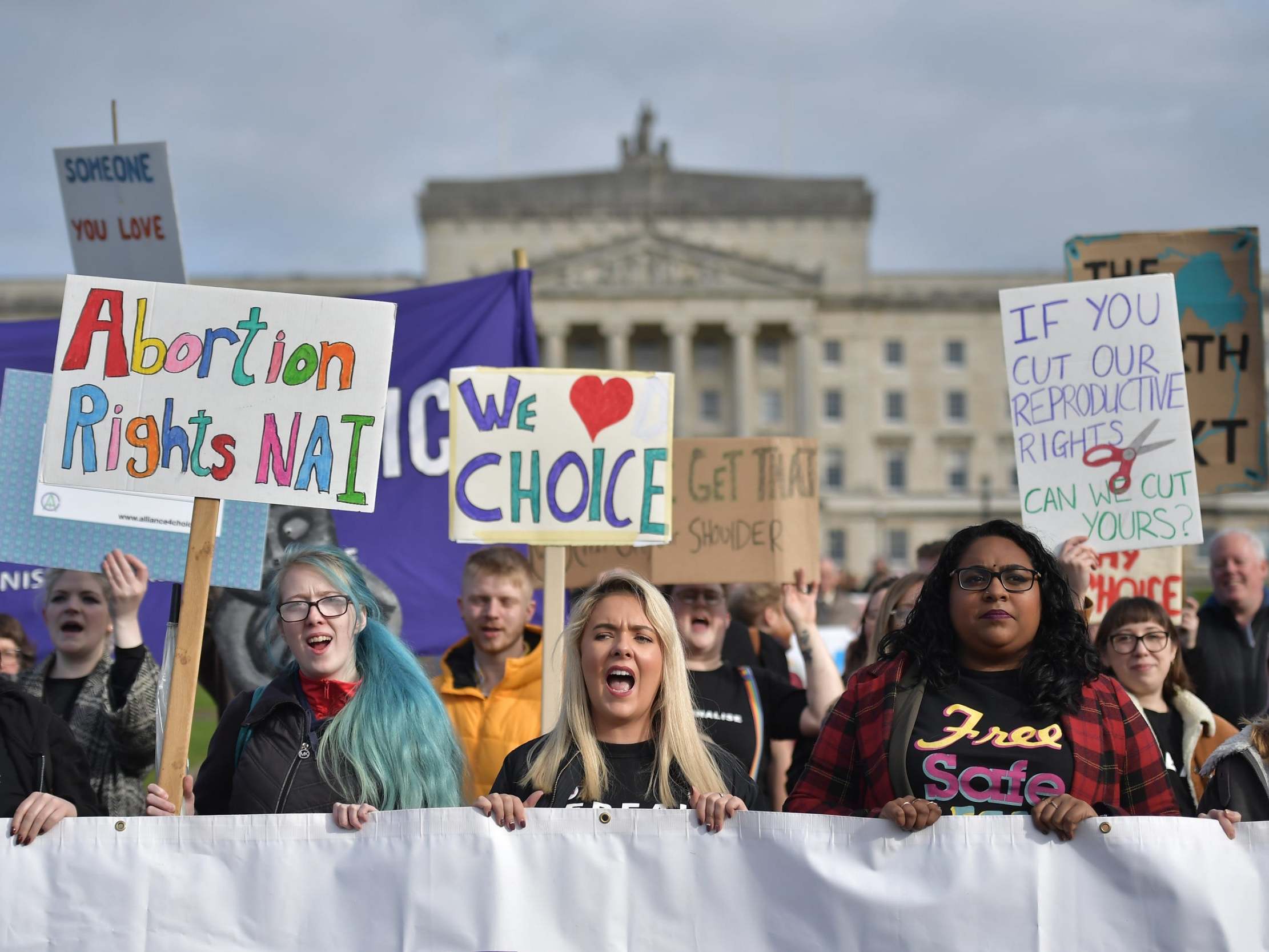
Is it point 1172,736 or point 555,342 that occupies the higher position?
point 555,342

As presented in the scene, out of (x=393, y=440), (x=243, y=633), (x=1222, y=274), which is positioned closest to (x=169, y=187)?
(x=393, y=440)

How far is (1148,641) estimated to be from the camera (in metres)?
4.61

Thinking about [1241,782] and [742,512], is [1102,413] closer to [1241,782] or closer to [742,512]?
[742,512]

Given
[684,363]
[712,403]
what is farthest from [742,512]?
[712,403]

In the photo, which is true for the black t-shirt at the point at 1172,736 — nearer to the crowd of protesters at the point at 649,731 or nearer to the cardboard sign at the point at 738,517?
the crowd of protesters at the point at 649,731

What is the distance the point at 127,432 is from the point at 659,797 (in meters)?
1.88

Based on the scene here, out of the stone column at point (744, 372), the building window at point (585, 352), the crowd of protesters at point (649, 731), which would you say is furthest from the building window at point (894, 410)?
the crowd of protesters at point (649, 731)

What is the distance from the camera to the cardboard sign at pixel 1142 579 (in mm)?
5969

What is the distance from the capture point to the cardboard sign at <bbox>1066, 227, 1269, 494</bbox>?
20.9 feet

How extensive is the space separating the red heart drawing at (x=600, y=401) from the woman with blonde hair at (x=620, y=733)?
1447mm

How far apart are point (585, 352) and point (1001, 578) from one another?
6439 centimetres

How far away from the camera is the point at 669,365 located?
218 feet

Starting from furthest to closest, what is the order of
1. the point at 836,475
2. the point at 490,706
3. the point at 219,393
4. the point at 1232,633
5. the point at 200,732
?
the point at 836,475
the point at 200,732
the point at 1232,633
the point at 490,706
the point at 219,393

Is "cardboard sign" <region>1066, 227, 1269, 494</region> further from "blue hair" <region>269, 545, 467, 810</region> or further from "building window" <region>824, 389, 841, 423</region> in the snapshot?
"building window" <region>824, 389, 841, 423</region>
